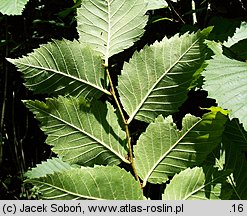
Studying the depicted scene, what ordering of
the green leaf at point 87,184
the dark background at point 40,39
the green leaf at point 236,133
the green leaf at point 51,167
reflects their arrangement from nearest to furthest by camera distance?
the green leaf at point 87,184, the green leaf at point 236,133, the green leaf at point 51,167, the dark background at point 40,39

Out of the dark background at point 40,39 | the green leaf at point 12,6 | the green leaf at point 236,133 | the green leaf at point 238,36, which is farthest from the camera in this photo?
the dark background at point 40,39

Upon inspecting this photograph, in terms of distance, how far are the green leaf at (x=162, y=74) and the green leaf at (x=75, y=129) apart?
5 cm

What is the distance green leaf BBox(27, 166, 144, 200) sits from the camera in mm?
554

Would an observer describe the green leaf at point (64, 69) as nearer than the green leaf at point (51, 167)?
Yes

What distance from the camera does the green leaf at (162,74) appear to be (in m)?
0.60

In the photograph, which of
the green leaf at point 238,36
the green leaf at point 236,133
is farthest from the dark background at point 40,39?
the green leaf at point 236,133

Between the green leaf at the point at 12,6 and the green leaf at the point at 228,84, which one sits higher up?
the green leaf at the point at 12,6

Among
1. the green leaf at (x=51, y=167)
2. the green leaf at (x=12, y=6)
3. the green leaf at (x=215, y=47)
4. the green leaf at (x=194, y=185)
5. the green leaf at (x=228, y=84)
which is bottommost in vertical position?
the green leaf at (x=51, y=167)

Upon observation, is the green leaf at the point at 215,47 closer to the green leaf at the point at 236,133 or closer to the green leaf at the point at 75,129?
the green leaf at the point at 236,133

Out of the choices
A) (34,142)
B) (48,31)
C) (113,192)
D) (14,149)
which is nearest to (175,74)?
(113,192)

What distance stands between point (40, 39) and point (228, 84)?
1.76 meters

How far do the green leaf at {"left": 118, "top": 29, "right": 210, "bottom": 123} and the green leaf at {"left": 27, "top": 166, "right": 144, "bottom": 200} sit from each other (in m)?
0.09

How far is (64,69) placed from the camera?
60 cm

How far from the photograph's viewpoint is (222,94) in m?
0.69
